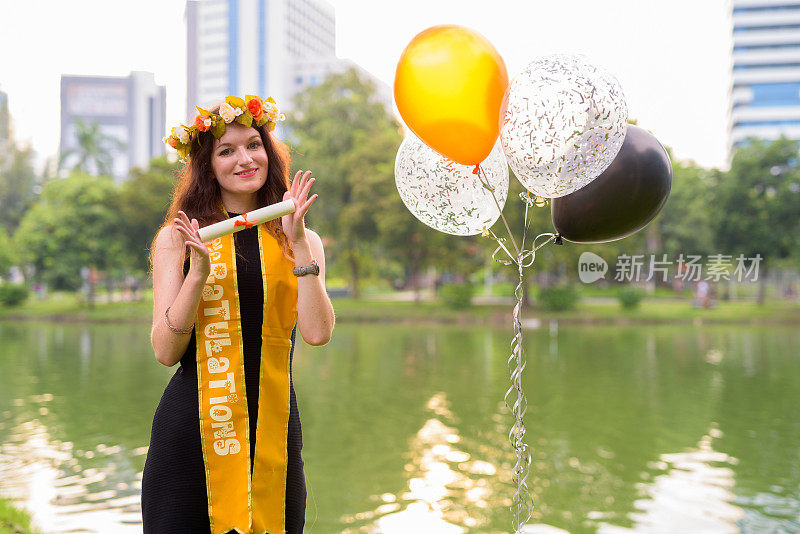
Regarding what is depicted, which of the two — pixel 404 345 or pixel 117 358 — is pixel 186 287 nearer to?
pixel 117 358

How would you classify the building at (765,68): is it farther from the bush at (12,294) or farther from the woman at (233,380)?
the woman at (233,380)

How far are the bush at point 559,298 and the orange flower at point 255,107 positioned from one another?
69.7ft

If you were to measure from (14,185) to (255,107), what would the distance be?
134 feet

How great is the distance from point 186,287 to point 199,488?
45 centimetres

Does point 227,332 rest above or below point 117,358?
above

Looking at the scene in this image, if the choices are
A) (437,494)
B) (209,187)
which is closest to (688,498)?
(437,494)

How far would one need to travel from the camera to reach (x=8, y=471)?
4.81m

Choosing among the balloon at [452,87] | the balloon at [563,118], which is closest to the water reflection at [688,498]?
the balloon at [563,118]

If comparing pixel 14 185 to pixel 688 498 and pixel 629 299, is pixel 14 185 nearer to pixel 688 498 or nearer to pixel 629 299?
pixel 629 299

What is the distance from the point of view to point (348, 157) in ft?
85.2

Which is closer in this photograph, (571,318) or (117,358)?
(117,358)

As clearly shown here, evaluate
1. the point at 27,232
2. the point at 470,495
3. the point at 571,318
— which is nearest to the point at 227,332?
the point at 470,495

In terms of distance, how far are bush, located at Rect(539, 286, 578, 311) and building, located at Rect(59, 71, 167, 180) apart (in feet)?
243

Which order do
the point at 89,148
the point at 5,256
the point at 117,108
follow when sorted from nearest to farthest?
the point at 5,256 < the point at 89,148 < the point at 117,108
